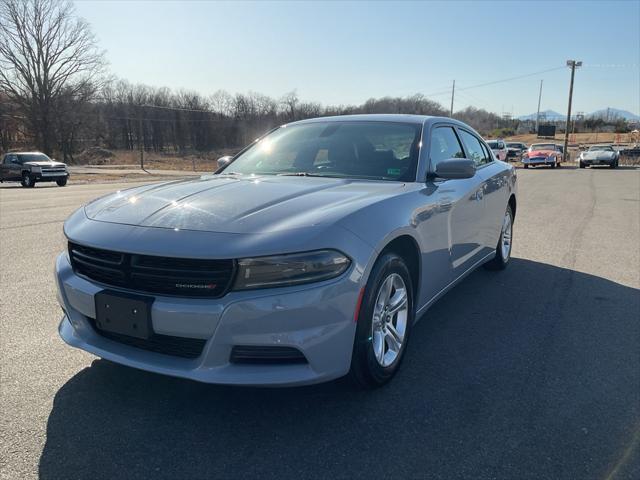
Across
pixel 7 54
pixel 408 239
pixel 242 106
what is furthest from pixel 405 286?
pixel 242 106

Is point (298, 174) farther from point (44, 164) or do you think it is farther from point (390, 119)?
point (44, 164)

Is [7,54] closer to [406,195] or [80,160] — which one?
[80,160]

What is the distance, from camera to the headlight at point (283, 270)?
2285mm

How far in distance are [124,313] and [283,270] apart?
809 mm

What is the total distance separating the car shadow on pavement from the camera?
2.23 metres

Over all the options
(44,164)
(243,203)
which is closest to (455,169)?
(243,203)

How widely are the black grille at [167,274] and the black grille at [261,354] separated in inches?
11.1

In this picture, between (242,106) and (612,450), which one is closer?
(612,450)

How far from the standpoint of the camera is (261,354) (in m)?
2.31

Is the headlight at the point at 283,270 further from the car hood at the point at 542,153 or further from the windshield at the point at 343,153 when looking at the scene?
the car hood at the point at 542,153

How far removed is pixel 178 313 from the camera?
7.41ft

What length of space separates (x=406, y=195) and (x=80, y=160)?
73.0 metres

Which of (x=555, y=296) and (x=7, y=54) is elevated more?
(x=7, y=54)

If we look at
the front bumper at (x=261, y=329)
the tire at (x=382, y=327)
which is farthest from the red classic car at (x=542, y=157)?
the front bumper at (x=261, y=329)
